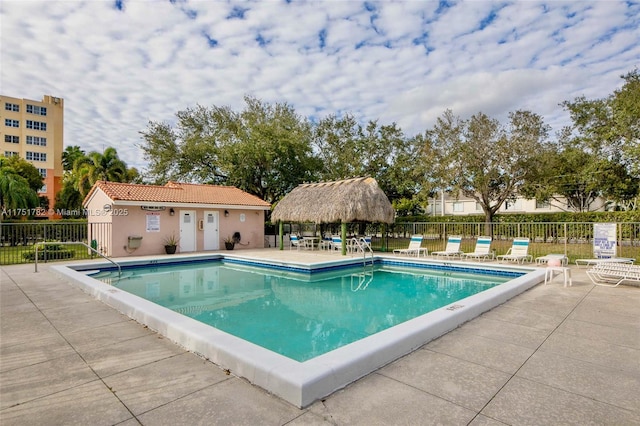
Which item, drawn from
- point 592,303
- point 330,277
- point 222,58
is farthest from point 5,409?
point 222,58

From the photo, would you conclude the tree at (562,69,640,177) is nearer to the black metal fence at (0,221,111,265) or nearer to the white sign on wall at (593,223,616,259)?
the white sign on wall at (593,223,616,259)

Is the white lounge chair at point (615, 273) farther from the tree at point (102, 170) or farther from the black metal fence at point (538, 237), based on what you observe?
the tree at point (102, 170)

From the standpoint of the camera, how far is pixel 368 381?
133 inches

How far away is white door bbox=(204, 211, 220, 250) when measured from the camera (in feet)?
61.4

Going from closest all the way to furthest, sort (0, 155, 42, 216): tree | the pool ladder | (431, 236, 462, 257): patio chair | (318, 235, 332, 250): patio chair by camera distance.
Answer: the pool ladder
(431, 236, 462, 257): patio chair
(318, 235, 332, 250): patio chair
(0, 155, 42, 216): tree

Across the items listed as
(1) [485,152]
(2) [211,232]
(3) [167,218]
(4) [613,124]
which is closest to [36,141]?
(3) [167,218]

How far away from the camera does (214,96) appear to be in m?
26.5

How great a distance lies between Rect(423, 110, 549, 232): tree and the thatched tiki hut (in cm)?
718

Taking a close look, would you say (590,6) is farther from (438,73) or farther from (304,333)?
(304,333)

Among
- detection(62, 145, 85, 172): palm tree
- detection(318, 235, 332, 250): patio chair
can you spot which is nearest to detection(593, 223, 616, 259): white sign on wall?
detection(318, 235, 332, 250): patio chair

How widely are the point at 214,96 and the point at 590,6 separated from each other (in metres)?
23.1

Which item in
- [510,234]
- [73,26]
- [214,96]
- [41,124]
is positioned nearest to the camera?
[73,26]

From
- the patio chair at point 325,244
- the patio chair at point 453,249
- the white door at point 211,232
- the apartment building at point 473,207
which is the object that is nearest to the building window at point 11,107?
the white door at point 211,232

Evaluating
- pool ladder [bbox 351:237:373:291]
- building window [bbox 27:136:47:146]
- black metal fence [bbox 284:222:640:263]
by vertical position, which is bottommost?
pool ladder [bbox 351:237:373:291]
